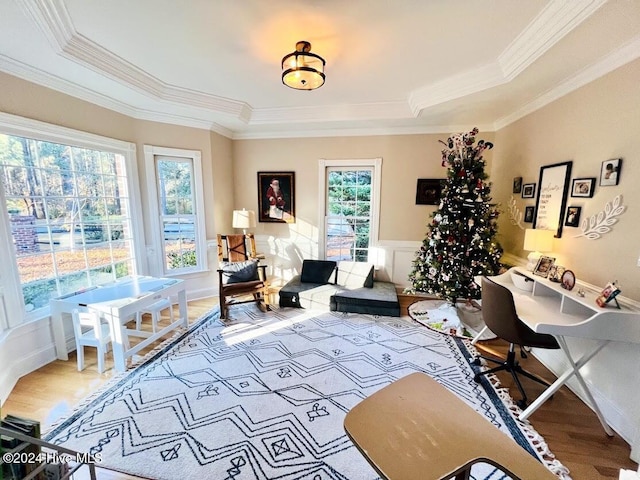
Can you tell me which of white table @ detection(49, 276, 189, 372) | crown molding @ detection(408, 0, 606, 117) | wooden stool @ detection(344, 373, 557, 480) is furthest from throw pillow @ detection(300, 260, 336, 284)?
wooden stool @ detection(344, 373, 557, 480)

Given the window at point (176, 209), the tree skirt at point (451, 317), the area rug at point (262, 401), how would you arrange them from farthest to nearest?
1. the window at point (176, 209)
2. the tree skirt at point (451, 317)
3. the area rug at point (262, 401)

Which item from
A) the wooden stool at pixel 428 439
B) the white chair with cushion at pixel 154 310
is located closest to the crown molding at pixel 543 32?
the wooden stool at pixel 428 439

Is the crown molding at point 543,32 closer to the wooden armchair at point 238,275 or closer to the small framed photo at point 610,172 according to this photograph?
the small framed photo at point 610,172

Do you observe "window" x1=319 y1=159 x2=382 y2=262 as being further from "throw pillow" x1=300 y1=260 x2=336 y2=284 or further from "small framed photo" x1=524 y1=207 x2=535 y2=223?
"small framed photo" x1=524 y1=207 x2=535 y2=223

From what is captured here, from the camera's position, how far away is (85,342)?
2.42 meters

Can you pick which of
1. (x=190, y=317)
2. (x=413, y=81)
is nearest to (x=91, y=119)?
(x=190, y=317)

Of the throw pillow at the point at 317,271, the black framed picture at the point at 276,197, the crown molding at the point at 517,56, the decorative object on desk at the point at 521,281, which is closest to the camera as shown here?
the crown molding at the point at 517,56

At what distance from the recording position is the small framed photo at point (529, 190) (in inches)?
115

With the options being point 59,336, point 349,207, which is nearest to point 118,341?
point 59,336

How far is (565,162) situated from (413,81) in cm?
166

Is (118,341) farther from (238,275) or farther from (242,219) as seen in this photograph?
(242,219)

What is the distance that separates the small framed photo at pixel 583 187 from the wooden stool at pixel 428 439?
7.18 feet

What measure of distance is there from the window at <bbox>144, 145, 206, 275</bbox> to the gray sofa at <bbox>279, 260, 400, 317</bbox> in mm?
1559

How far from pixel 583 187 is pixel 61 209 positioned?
193 inches
